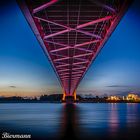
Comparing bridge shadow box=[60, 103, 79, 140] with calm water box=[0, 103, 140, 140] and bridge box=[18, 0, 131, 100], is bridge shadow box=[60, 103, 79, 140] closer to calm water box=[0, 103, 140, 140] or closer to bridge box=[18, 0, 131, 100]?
calm water box=[0, 103, 140, 140]

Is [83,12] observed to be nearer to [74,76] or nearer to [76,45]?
[76,45]

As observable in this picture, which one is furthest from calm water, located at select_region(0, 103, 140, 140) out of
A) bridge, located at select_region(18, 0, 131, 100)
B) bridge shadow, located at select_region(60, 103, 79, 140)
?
bridge, located at select_region(18, 0, 131, 100)

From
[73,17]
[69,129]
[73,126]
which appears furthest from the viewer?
[73,17]

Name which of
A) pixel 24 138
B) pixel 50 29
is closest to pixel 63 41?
pixel 50 29

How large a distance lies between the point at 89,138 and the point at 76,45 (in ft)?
45.2

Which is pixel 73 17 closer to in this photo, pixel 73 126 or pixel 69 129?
pixel 73 126

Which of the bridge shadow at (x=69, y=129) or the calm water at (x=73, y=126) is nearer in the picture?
the bridge shadow at (x=69, y=129)

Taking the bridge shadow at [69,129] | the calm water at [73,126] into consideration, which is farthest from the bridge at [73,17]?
the bridge shadow at [69,129]

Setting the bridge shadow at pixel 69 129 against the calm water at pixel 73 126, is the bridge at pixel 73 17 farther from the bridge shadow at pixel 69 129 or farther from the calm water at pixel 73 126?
the bridge shadow at pixel 69 129

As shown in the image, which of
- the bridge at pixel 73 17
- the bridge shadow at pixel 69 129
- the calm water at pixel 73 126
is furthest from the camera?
the bridge at pixel 73 17

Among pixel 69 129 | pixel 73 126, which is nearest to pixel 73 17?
pixel 73 126

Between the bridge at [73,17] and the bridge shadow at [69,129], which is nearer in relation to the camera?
the bridge shadow at [69,129]

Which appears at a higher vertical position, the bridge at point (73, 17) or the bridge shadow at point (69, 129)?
the bridge at point (73, 17)

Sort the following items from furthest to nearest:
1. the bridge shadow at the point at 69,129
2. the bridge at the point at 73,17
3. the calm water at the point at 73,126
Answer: the bridge at the point at 73,17 < the calm water at the point at 73,126 < the bridge shadow at the point at 69,129
